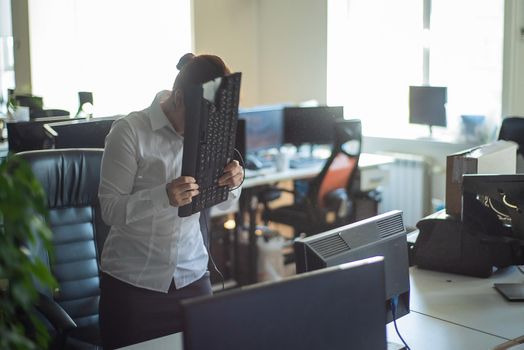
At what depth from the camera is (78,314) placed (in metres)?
2.69

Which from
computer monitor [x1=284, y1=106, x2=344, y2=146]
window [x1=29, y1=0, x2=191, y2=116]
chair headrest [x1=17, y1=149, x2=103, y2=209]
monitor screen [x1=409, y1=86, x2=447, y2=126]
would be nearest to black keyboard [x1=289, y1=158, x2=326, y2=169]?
computer monitor [x1=284, y1=106, x2=344, y2=146]

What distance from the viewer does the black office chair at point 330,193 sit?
4.90 meters

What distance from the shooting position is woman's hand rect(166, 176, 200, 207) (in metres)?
2.09

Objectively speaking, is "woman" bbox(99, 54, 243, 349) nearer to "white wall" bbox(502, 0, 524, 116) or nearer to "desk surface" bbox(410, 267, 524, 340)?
"desk surface" bbox(410, 267, 524, 340)

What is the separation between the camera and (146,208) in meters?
2.17

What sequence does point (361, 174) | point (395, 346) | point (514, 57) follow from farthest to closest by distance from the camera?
point (361, 174)
point (514, 57)
point (395, 346)

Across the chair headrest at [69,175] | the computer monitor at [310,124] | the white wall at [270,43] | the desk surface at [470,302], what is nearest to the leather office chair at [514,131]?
the desk surface at [470,302]

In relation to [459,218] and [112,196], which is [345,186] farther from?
[112,196]

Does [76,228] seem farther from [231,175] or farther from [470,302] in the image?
[470,302]

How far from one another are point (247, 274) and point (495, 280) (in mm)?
2463

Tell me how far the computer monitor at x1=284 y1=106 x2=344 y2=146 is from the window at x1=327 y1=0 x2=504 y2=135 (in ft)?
2.44

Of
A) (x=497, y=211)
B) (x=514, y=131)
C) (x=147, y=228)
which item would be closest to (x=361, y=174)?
(x=514, y=131)

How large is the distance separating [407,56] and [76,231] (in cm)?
408

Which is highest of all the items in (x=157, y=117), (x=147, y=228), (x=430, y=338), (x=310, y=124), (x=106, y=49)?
(x=106, y=49)
